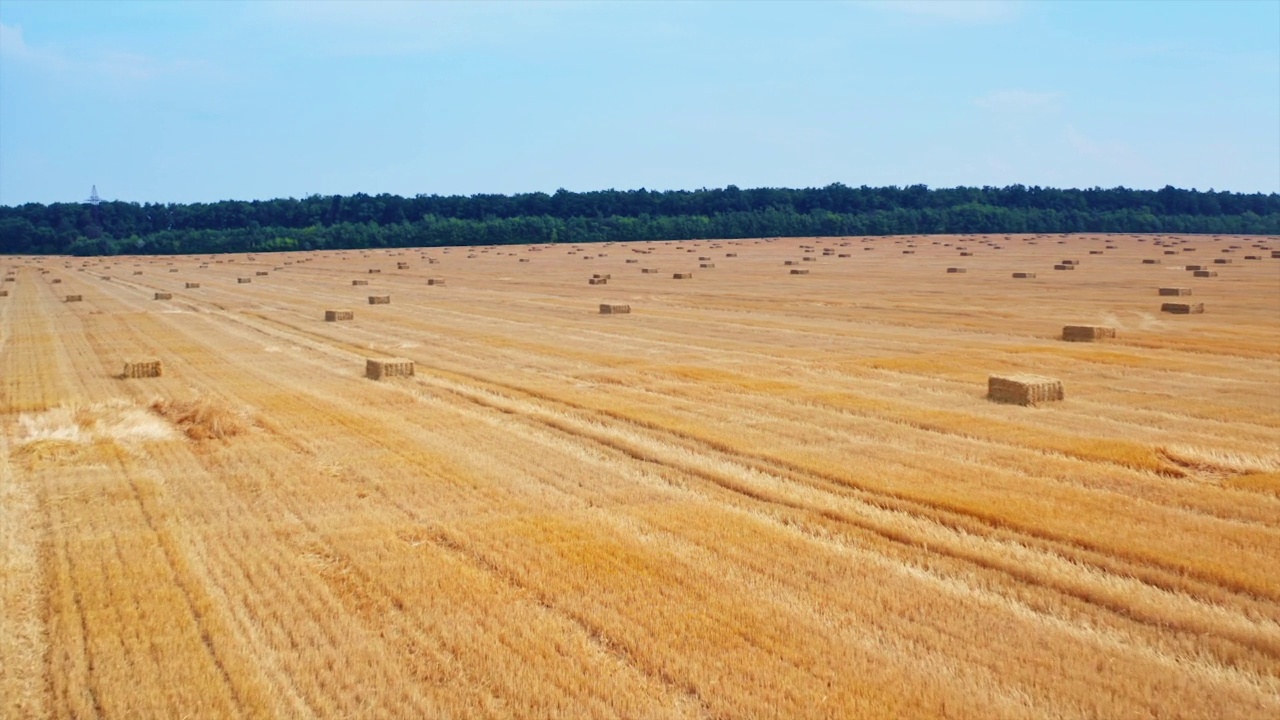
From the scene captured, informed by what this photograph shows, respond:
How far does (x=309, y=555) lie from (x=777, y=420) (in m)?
8.98

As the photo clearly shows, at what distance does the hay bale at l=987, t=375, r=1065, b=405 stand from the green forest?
12328cm

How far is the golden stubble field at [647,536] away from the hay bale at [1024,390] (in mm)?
381

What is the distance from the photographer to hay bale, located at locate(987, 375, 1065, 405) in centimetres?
1952

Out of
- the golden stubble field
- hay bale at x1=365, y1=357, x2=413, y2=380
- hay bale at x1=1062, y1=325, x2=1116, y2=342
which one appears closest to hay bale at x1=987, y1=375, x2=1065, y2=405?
the golden stubble field

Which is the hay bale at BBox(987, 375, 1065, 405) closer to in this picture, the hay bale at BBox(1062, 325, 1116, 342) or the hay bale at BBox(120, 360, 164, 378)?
the hay bale at BBox(1062, 325, 1116, 342)

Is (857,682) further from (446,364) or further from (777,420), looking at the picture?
(446,364)

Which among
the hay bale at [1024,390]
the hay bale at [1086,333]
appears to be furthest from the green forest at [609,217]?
the hay bale at [1024,390]

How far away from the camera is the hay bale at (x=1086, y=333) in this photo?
1165 inches

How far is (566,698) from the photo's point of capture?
7863 mm

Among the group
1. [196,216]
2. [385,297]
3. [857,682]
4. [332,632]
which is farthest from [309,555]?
[196,216]

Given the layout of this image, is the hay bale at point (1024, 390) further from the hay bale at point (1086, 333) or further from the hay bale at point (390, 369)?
the hay bale at point (390, 369)

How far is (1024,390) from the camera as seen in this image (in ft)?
64.0

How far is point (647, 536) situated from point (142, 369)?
54.4 feet

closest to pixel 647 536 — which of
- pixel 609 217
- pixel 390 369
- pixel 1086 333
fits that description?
pixel 390 369
